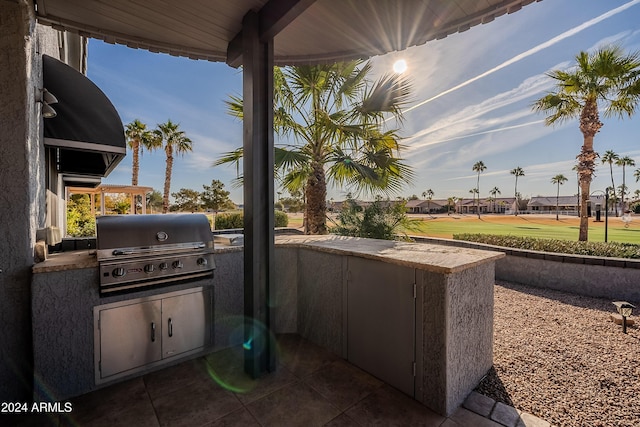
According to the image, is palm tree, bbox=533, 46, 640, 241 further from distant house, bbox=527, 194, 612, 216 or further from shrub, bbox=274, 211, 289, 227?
distant house, bbox=527, 194, 612, 216

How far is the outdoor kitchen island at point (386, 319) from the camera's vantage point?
1826mm

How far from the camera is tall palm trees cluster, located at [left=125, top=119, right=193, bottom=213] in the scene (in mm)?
17469

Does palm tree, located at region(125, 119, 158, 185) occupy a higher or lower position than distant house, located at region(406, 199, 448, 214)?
higher

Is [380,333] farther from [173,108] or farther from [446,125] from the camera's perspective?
[173,108]

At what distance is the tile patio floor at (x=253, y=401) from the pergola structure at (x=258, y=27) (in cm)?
25

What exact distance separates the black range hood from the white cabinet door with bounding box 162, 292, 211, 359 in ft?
5.85

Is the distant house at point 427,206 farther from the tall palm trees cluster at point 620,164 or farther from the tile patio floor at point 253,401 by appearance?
the tile patio floor at point 253,401

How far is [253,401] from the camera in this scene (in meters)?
1.96

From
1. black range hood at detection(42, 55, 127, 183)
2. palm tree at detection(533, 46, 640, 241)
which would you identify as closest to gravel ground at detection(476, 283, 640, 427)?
black range hood at detection(42, 55, 127, 183)

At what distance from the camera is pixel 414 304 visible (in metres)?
1.92

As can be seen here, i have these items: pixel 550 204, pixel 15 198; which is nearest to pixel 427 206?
pixel 550 204

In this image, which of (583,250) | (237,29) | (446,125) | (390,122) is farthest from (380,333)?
(446,125)

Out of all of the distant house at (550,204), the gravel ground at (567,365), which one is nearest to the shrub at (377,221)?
the gravel ground at (567,365)

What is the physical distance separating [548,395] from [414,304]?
4.41 feet
